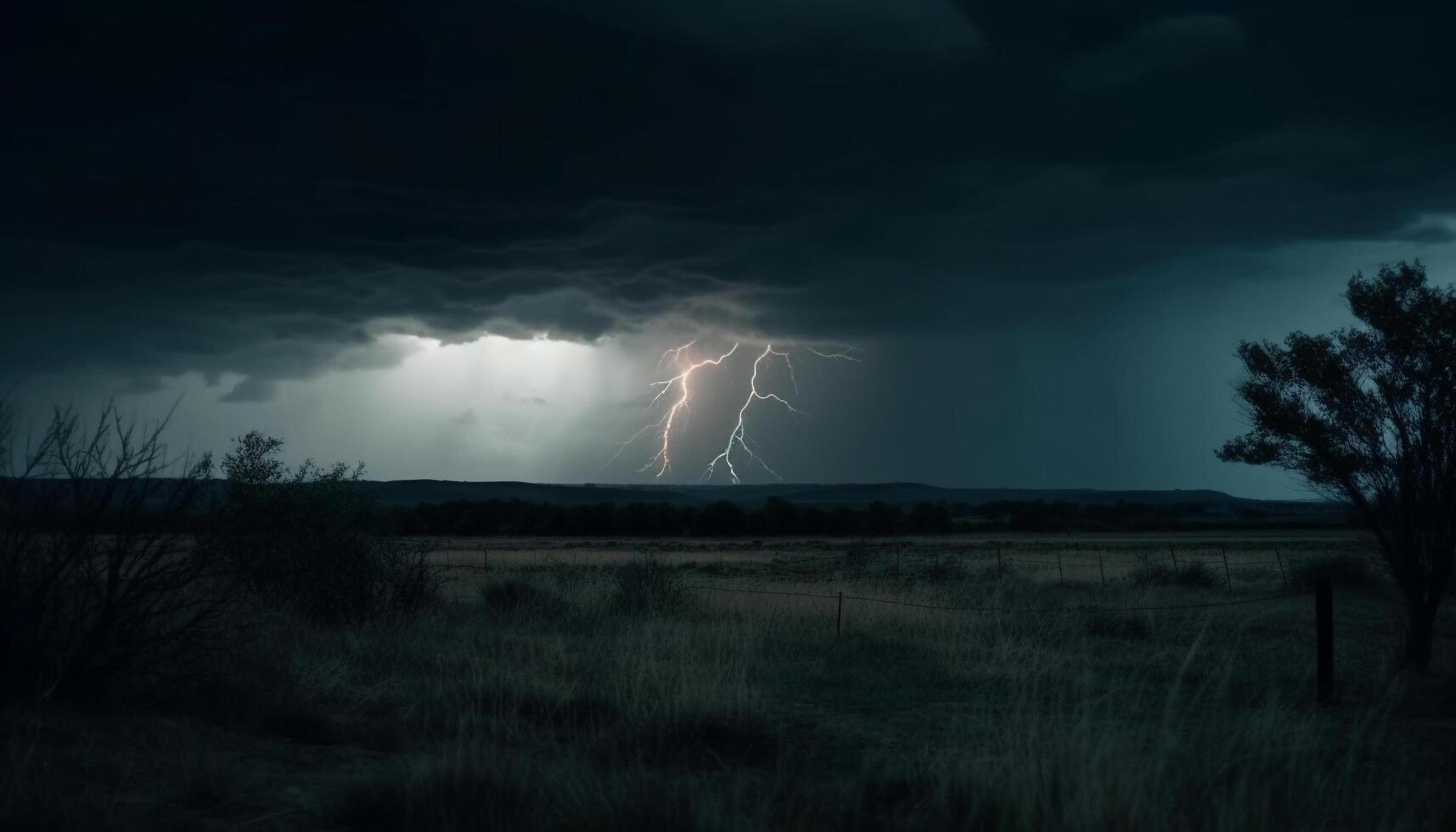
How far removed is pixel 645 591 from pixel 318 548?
691 cm

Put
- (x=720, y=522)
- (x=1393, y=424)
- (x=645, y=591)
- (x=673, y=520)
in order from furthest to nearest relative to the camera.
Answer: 1. (x=673, y=520)
2. (x=720, y=522)
3. (x=645, y=591)
4. (x=1393, y=424)

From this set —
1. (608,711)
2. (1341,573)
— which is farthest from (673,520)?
(608,711)

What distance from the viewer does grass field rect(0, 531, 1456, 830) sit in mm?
6348

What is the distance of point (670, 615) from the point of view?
19.6 m

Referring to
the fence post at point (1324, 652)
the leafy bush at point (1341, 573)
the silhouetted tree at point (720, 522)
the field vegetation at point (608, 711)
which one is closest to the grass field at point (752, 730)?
the field vegetation at point (608, 711)

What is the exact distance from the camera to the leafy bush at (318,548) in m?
17.5

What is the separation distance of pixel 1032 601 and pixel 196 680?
66.3 ft

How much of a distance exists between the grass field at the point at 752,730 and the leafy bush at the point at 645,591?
0.87 metres

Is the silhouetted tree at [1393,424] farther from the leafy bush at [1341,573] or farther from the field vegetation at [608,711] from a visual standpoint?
the leafy bush at [1341,573]

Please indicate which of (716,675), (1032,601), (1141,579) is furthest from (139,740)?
(1141,579)

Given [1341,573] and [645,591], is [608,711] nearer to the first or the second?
[645,591]

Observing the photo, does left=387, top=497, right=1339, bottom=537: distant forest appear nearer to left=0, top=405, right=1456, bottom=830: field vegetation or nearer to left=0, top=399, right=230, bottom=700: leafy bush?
left=0, top=405, right=1456, bottom=830: field vegetation

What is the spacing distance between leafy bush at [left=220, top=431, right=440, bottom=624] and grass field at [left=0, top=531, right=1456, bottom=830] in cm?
122

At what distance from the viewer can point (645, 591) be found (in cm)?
2167
